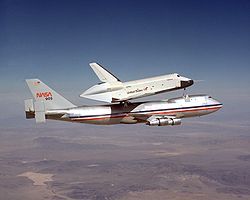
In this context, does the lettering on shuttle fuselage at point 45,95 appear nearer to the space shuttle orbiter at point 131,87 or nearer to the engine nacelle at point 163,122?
the space shuttle orbiter at point 131,87

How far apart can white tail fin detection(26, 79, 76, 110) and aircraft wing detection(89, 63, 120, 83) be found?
6.00 metres

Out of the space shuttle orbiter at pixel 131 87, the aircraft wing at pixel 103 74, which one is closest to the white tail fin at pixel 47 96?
the space shuttle orbiter at pixel 131 87

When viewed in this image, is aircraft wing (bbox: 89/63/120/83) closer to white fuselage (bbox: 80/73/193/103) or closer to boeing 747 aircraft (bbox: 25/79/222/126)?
white fuselage (bbox: 80/73/193/103)

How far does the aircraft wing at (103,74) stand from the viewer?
43.2 m

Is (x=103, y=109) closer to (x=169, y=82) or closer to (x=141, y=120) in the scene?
(x=141, y=120)

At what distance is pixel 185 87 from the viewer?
43781 millimetres

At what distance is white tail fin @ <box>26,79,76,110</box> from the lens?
4438cm

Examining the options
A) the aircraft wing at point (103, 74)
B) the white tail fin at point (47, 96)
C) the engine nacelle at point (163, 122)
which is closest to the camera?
the aircraft wing at point (103, 74)

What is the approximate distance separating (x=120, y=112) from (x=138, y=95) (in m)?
5.08

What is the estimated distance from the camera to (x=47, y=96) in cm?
4509

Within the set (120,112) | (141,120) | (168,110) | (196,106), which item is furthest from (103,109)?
(196,106)

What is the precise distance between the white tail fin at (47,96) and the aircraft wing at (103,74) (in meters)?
6.00

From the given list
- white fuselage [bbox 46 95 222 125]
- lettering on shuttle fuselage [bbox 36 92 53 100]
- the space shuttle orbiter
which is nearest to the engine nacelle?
white fuselage [bbox 46 95 222 125]

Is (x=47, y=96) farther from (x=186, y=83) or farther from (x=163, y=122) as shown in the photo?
(x=186, y=83)
